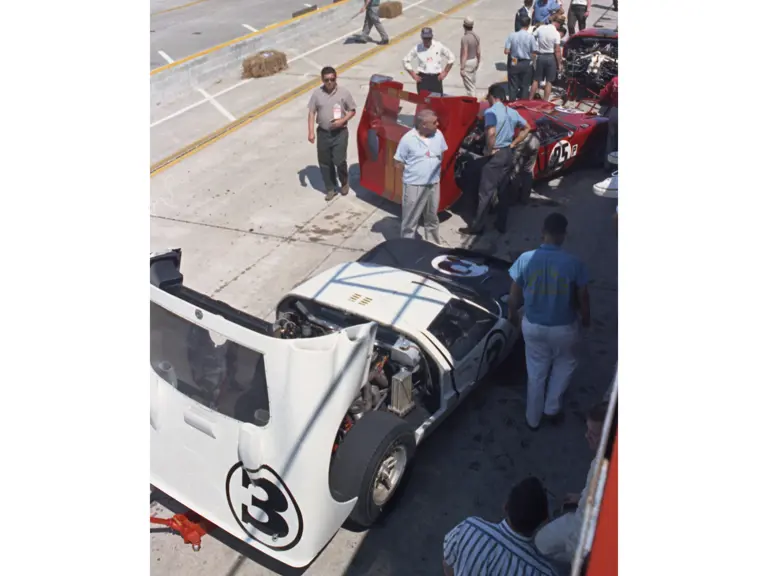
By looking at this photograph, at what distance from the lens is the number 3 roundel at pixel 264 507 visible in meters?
4.46

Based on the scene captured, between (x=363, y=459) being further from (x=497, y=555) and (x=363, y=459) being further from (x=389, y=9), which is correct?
(x=389, y=9)

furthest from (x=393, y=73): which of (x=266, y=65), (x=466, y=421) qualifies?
(x=466, y=421)

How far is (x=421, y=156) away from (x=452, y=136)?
3.19 feet

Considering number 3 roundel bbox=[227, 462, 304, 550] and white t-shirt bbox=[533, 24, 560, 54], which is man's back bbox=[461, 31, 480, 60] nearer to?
white t-shirt bbox=[533, 24, 560, 54]

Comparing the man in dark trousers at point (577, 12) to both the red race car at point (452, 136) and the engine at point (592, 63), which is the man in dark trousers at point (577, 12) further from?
the red race car at point (452, 136)

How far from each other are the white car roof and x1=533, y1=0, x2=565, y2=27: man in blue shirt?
9.05m

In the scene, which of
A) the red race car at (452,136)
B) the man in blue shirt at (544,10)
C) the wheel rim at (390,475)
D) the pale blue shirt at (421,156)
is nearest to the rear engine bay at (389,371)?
the wheel rim at (390,475)

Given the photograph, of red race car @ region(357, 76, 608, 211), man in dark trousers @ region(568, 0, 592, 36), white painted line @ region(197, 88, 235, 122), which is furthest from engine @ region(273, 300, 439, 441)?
man in dark trousers @ region(568, 0, 592, 36)

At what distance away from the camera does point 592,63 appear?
43.5ft

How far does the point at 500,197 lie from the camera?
9.03 metres

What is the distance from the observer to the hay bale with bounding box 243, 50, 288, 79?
1608 centimetres

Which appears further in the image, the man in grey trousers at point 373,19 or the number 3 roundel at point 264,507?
the man in grey trousers at point 373,19

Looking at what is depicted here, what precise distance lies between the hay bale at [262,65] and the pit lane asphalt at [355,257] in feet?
5.18
